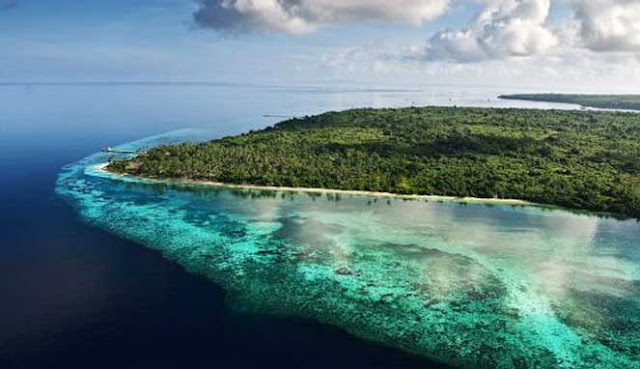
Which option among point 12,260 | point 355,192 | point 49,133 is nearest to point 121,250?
point 12,260

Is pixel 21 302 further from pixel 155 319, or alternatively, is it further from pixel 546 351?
pixel 546 351

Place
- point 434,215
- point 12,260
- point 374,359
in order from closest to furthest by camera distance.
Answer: point 374,359
point 12,260
point 434,215

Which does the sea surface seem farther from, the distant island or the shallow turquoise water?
the distant island

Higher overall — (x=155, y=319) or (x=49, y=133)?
(x=49, y=133)

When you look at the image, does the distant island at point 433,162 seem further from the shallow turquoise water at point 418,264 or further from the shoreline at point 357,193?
the shallow turquoise water at point 418,264

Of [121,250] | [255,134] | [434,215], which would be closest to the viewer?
[121,250]

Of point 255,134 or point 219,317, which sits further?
point 255,134
